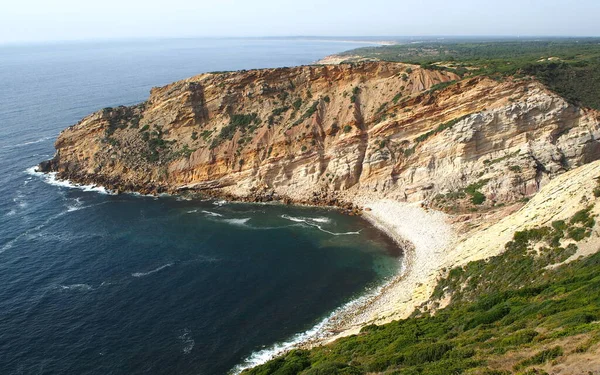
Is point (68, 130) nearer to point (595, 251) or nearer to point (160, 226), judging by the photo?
point (160, 226)

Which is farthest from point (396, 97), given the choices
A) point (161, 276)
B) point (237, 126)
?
point (161, 276)

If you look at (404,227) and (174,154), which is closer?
(404,227)

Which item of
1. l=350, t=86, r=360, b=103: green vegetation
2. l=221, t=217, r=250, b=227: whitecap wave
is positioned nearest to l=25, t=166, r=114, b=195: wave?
l=221, t=217, r=250, b=227: whitecap wave

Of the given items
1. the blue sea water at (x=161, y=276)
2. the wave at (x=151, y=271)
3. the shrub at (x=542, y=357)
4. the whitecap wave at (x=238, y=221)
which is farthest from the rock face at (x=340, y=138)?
the shrub at (x=542, y=357)

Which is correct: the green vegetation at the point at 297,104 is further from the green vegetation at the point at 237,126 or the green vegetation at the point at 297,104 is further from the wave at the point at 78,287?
the wave at the point at 78,287

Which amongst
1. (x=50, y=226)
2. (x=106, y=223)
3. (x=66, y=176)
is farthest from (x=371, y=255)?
(x=66, y=176)

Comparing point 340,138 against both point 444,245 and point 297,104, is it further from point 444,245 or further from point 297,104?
point 444,245

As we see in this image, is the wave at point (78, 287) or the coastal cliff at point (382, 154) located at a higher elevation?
the coastal cliff at point (382, 154)
